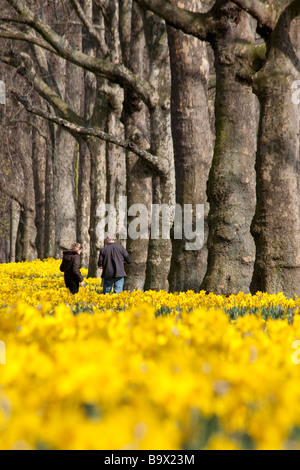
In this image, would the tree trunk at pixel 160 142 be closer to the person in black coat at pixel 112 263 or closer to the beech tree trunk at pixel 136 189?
the beech tree trunk at pixel 136 189

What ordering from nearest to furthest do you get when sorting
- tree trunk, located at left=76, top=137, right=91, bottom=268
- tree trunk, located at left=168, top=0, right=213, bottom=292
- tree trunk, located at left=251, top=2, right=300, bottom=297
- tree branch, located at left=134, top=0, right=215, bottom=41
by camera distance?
tree trunk, located at left=251, top=2, right=300, bottom=297, tree branch, located at left=134, top=0, right=215, bottom=41, tree trunk, located at left=168, top=0, right=213, bottom=292, tree trunk, located at left=76, top=137, right=91, bottom=268

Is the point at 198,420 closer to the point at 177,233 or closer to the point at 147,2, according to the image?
the point at 147,2

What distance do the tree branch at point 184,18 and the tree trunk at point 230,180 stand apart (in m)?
0.24

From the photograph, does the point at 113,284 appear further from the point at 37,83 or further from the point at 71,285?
the point at 37,83

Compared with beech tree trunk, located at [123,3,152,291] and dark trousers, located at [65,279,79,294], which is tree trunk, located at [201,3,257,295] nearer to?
beech tree trunk, located at [123,3,152,291]

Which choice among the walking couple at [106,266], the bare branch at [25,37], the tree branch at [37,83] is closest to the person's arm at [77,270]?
the walking couple at [106,266]

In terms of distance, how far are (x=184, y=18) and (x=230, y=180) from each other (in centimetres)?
239

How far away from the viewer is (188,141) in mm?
10070

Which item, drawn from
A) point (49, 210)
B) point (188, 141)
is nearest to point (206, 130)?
point (188, 141)

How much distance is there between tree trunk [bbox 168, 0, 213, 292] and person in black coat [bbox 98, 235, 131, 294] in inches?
106

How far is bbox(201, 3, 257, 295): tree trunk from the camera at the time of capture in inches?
324

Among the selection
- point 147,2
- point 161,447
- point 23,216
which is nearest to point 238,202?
point 147,2

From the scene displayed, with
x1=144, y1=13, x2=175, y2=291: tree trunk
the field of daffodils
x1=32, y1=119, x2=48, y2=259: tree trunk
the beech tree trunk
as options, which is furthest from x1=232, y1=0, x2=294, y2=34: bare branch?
x1=32, y1=119, x2=48, y2=259: tree trunk

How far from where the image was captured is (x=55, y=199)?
24156 millimetres
